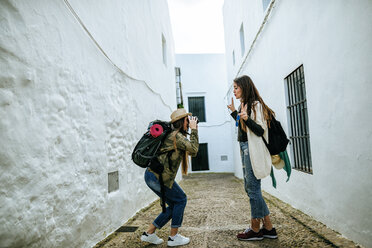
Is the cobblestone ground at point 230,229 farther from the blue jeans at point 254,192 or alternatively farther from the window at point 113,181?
the window at point 113,181

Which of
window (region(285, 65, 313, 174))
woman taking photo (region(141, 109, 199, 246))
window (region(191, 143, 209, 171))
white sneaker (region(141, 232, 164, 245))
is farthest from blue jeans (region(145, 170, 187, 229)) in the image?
window (region(191, 143, 209, 171))

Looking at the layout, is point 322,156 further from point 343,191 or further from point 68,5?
point 68,5

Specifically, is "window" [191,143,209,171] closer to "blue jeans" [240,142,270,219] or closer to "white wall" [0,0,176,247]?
"white wall" [0,0,176,247]

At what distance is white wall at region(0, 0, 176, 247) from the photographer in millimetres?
1744

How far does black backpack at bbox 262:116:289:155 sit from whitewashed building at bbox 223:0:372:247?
57 cm

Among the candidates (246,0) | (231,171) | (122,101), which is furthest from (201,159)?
(122,101)

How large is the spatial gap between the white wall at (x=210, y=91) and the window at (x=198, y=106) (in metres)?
0.25

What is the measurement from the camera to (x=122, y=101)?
4.07 m

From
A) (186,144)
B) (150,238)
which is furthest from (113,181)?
(186,144)

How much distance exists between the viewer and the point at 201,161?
601 inches

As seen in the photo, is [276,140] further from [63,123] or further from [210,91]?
[210,91]

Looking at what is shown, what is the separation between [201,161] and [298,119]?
37.9ft

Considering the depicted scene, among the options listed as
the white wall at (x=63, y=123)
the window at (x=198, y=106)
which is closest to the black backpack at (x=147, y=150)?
the white wall at (x=63, y=123)

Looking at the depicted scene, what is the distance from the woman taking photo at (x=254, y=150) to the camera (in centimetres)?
256
